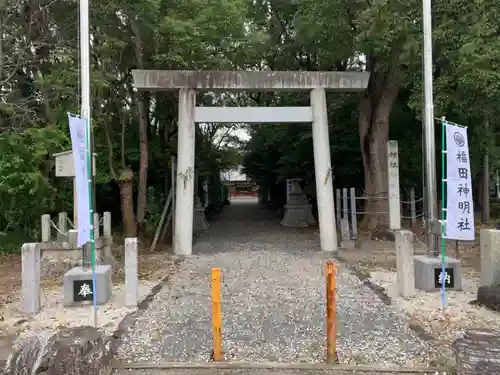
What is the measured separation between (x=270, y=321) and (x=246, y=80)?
751cm

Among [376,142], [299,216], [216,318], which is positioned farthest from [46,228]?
[299,216]

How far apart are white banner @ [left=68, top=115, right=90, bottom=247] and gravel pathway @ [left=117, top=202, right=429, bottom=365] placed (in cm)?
132

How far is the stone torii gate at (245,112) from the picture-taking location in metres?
12.0

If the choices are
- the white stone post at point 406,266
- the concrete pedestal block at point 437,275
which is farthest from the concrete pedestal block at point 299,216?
the white stone post at point 406,266

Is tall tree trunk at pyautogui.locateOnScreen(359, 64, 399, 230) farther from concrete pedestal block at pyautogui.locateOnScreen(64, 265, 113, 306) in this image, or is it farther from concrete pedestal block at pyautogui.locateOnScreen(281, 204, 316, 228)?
concrete pedestal block at pyautogui.locateOnScreen(64, 265, 113, 306)

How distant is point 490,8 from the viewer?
9.48 meters

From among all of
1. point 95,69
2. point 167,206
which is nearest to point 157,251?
point 167,206

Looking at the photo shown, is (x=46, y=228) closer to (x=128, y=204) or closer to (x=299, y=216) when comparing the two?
(x=128, y=204)

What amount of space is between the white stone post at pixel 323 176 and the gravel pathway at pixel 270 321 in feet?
7.28

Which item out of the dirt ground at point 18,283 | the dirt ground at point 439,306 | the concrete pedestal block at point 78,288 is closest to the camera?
the dirt ground at point 439,306

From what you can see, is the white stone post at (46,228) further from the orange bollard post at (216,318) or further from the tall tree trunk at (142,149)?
the orange bollard post at (216,318)

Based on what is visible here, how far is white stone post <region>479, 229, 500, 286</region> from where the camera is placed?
6617 millimetres

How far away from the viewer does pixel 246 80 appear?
12.0 meters

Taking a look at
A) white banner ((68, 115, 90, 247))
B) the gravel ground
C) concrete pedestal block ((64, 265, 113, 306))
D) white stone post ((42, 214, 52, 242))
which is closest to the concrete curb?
the gravel ground
